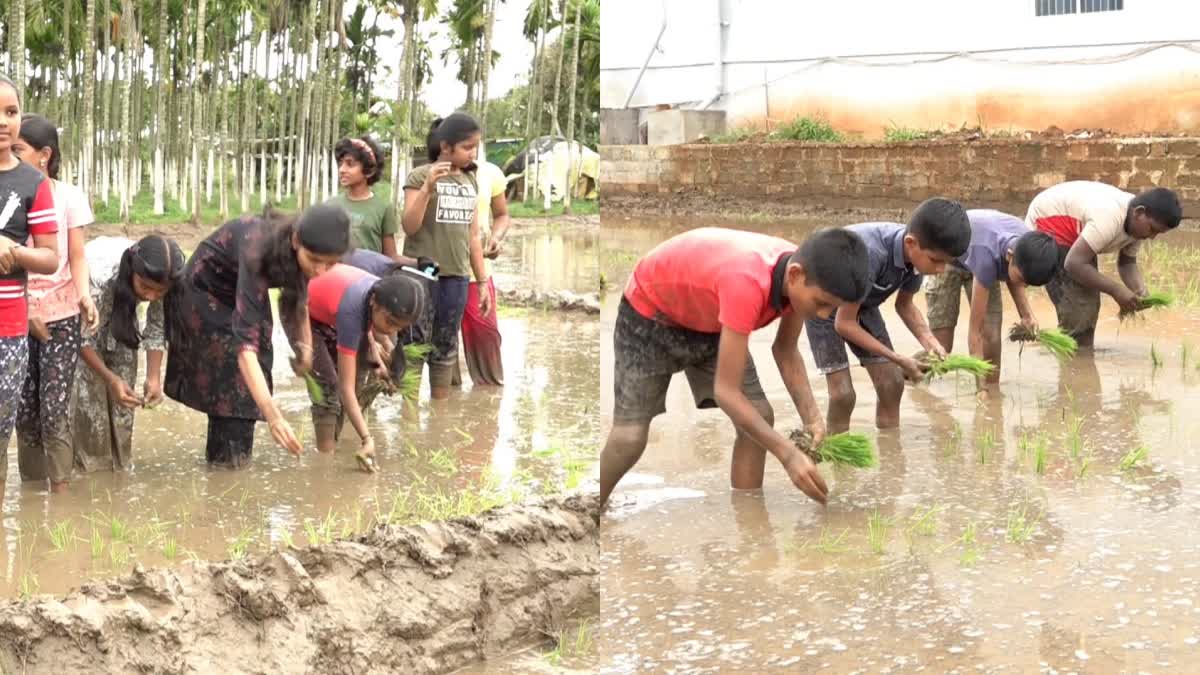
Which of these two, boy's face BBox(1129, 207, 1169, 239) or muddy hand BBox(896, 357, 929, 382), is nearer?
muddy hand BBox(896, 357, 929, 382)

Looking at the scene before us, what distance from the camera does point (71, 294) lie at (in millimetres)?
5348

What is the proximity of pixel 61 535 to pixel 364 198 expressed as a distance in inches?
115

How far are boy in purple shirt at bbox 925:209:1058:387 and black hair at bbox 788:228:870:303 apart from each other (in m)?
→ 2.58

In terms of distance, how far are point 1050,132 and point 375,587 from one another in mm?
16940

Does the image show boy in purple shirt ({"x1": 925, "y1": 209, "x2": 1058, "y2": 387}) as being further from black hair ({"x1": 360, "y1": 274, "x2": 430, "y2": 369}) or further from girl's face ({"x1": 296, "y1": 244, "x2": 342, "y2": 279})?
girl's face ({"x1": 296, "y1": 244, "x2": 342, "y2": 279})

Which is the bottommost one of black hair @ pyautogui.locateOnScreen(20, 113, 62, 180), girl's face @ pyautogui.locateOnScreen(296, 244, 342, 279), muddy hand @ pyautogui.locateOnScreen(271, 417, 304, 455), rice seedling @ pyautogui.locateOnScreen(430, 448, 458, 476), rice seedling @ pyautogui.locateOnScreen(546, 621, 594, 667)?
rice seedling @ pyautogui.locateOnScreen(546, 621, 594, 667)

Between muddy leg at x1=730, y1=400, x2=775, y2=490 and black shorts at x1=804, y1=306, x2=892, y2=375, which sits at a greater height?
black shorts at x1=804, y1=306, x2=892, y2=375

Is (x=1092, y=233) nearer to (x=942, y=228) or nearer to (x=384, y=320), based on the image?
(x=942, y=228)

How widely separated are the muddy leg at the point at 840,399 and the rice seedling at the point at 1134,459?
4.04ft

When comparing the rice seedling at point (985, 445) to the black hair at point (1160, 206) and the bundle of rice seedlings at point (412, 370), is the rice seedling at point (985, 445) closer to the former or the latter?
the black hair at point (1160, 206)

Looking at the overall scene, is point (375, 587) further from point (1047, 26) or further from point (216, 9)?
point (216, 9)

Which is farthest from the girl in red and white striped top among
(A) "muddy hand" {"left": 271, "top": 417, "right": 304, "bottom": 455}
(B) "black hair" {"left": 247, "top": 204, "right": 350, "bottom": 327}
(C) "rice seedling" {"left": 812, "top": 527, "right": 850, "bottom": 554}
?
(C) "rice seedling" {"left": 812, "top": 527, "right": 850, "bottom": 554}

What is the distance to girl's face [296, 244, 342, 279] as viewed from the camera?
5145 mm

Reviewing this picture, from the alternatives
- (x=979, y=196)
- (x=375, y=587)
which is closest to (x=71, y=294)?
(x=375, y=587)
